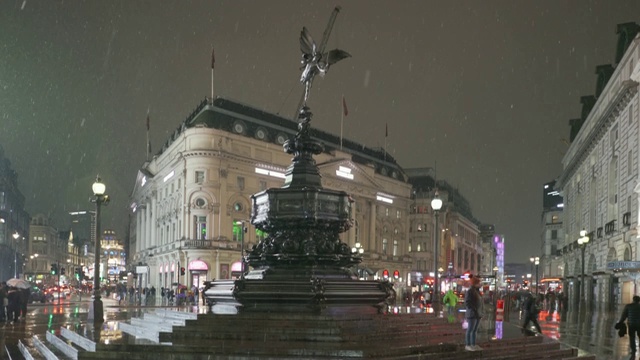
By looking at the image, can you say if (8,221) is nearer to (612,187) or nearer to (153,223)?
(153,223)

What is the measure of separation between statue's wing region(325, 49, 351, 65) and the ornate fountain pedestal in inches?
59.1

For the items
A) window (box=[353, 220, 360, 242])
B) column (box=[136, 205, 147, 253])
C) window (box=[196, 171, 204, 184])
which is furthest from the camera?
column (box=[136, 205, 147, 253])

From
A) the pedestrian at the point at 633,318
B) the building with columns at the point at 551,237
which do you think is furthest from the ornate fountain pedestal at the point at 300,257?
the building with columns at the point at 551,237

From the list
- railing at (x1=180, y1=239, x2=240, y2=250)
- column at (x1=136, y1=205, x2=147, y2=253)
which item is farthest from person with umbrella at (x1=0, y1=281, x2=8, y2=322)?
column at (x1=136, y1=205, x2=147, y2=253)

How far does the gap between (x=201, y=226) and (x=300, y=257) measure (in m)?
66.9

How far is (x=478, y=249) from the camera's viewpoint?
196 metres

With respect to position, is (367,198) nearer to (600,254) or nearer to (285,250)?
(600,254)

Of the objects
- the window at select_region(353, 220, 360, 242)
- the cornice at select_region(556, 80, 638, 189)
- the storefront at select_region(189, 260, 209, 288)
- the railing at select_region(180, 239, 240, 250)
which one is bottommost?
the storefront at select_region(189, 260, 209, 288)

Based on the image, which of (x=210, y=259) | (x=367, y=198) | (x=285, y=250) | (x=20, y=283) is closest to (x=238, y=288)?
(x=285, y=250)

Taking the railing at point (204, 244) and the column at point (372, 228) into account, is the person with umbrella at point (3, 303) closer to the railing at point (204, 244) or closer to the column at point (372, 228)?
the railing at point (204, 244)

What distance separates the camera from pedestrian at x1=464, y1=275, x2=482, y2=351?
1636 centimetres

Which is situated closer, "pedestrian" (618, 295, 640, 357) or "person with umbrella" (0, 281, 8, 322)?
"pedestrian" (618, 295, 640, 357)

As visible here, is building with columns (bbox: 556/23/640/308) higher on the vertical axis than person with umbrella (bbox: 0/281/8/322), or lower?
higher

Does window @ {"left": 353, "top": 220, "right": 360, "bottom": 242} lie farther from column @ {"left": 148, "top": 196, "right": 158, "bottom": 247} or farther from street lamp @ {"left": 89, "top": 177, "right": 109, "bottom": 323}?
Answer: street lamp @ {"left": 89, "top": 177, "right": 109, "bottom": 323}
